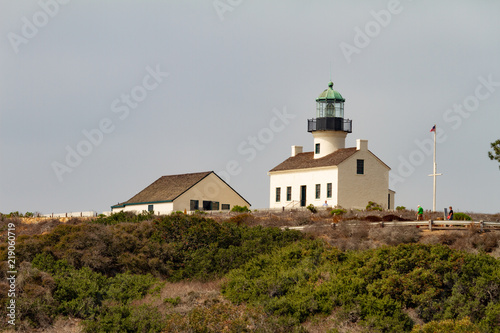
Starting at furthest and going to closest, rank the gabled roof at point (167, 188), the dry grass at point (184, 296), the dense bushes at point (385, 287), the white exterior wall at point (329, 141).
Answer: the white exterior wall at point (329, 141) → the gabled roof at point (167, 188) → the dry grass at point (184, 296) → the dense bushes at point (385, 287)

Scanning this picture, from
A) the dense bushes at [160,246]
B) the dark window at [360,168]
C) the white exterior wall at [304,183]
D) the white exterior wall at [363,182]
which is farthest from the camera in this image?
the dark window at [360,168]

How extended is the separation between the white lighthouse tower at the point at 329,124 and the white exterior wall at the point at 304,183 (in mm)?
2149

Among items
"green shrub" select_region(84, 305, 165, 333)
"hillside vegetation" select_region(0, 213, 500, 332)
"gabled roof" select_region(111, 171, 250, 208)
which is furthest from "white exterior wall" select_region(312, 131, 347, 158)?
"green shrub" select_region(84, 305, 165, 333)

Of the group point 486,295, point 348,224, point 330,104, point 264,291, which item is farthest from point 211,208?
point 486,295

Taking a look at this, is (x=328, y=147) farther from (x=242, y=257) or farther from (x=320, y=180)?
(x=242, y=257)

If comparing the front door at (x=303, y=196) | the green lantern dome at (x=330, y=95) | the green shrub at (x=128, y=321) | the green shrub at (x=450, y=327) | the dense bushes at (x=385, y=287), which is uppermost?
the green lantern dome at (x=330, y=95)

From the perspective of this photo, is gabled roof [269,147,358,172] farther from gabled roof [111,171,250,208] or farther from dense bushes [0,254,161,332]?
dense bushes [0,254,161,332]

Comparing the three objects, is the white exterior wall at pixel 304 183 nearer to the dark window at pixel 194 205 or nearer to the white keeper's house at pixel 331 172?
the white keeper's house at pixel 331 172

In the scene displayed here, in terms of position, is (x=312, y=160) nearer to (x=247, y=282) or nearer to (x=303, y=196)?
(x=303, y=196)

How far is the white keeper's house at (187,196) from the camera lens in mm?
47031

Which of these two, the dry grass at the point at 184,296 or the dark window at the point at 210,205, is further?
the dark window at the point at 210,205

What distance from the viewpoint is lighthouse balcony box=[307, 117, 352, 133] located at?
47.9 meters

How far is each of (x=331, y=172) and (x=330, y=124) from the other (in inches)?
172

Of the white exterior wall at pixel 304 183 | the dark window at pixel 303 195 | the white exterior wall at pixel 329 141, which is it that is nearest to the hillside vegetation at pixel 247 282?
the white exterior wall at pixel 304 183
